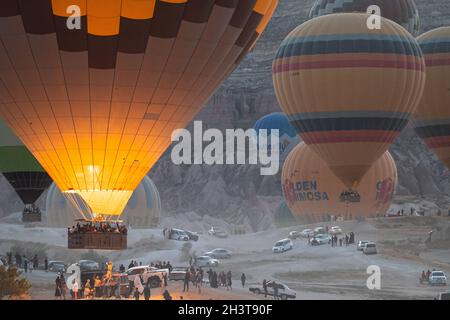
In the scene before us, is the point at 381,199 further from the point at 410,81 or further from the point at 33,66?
the point at 33,66

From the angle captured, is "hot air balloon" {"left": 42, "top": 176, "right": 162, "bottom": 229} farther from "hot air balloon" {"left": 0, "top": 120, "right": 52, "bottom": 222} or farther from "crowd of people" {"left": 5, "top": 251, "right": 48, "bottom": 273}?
"hot air balloon" {"left": 0, "top": 120, "right": 52, "bottom": 222}

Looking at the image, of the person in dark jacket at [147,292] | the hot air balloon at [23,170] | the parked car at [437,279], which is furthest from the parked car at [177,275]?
the parked car at [437,279]

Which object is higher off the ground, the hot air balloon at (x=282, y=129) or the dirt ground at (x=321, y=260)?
the hot air balloon at (x=282, y=129)

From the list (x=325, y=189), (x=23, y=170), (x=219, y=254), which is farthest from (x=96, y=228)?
(x=325, y=189)

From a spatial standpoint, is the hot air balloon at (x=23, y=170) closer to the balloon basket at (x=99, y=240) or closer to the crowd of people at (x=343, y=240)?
the crowd of people at (x=343, y=240)

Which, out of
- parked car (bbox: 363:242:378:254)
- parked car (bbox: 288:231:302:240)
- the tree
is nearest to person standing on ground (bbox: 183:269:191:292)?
the tree
